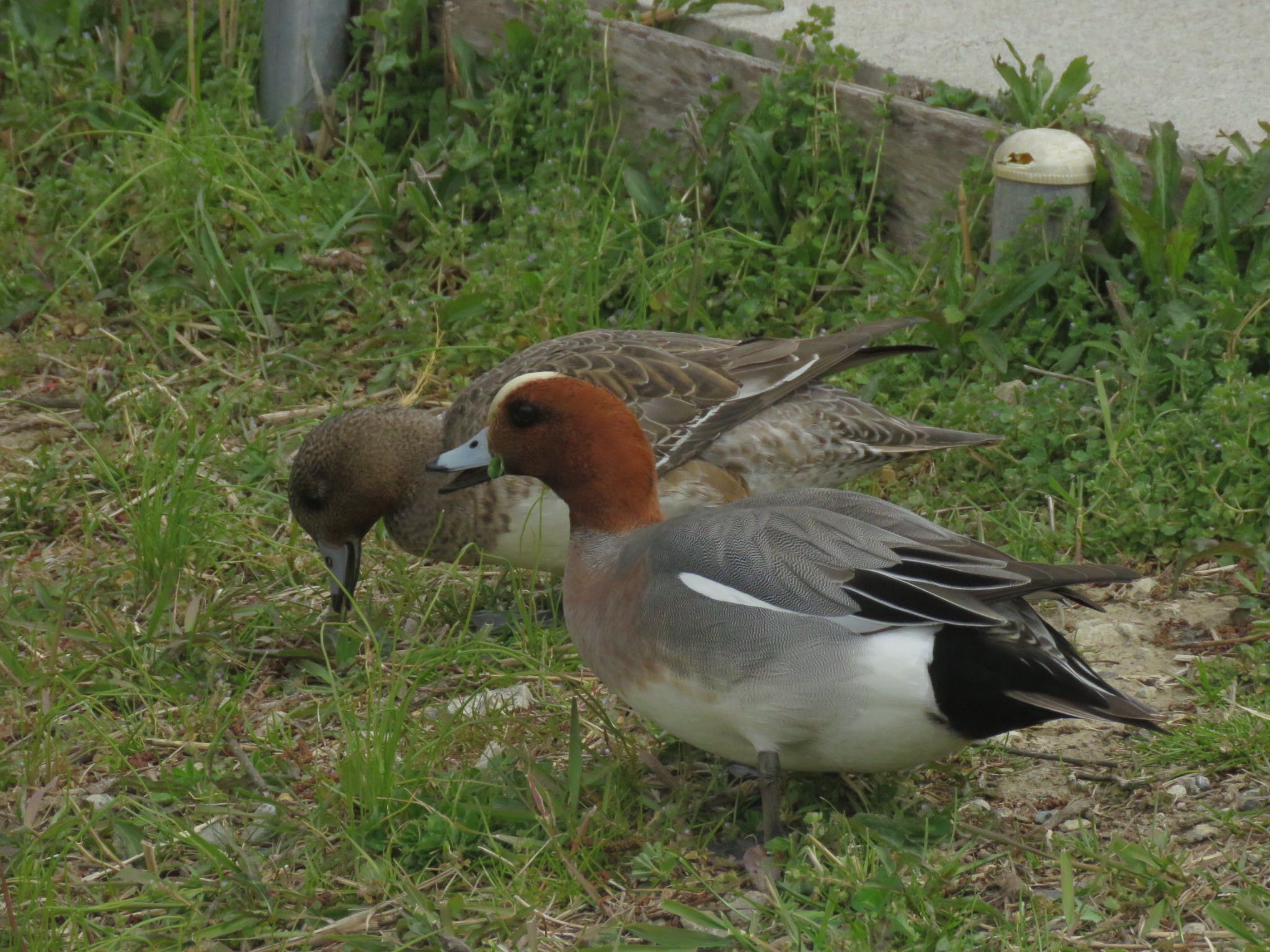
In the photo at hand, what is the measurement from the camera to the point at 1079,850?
112 inches

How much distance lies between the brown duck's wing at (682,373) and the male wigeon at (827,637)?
95cm

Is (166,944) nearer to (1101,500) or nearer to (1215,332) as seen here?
(1101,500)

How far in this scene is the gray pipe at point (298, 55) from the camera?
586 centimetres

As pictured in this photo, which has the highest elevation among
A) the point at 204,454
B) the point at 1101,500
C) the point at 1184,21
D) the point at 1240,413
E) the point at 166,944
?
the point at 1184,21

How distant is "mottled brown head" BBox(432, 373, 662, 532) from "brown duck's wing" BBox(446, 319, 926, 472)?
75 centimetres

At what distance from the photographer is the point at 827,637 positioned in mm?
2791

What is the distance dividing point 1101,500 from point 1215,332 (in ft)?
1.94

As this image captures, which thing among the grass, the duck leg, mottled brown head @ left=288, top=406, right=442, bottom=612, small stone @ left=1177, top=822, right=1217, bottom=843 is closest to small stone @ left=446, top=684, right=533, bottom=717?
the grass

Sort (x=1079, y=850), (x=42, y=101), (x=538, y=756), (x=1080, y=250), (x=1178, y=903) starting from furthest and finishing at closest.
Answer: (x=42, y=101)
(x=1080, y=250)
(x=538, y=756)
(x=1079, y=850)
(x=1178, y=903)

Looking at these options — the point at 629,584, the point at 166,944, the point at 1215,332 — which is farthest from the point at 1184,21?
the point at 166,944

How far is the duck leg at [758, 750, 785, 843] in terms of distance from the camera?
286cm

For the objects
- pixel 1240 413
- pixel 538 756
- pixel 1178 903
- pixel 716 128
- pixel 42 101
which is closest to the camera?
pixel 1178 903

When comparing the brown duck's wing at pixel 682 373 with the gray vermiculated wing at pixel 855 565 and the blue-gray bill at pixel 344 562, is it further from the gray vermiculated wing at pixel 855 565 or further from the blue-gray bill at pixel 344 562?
the gray vermiculated wing at pixel 855 565

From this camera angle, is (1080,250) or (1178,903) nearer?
(1178,903)
